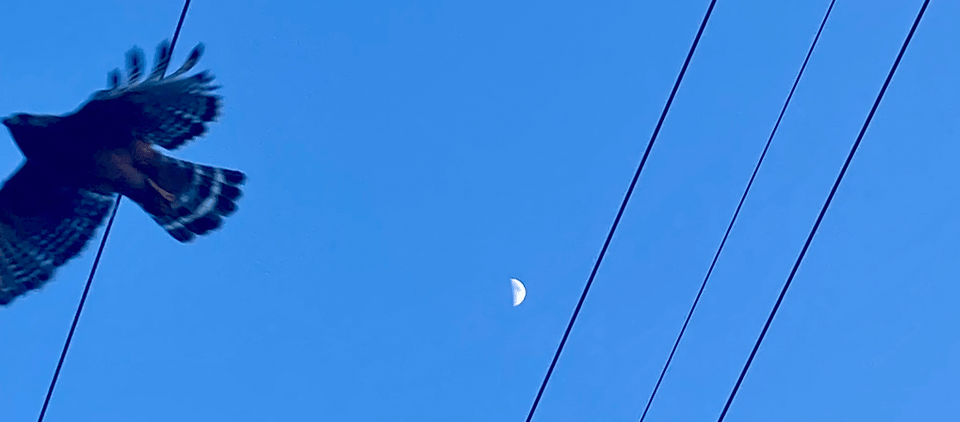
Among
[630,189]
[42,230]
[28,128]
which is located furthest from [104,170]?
[630,189]

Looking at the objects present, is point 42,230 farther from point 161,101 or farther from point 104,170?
point 161,101

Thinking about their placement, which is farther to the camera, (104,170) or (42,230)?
(42,230)

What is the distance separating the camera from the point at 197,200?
357 centimetres

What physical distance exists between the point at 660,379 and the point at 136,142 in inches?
85.7

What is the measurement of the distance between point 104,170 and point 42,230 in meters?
0.55

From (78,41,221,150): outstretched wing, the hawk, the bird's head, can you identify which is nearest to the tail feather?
the hawk

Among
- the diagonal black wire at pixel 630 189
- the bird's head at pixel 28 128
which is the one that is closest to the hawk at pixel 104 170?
the bird's head at pixel 28 128

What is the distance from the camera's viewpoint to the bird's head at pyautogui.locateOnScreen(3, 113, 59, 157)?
2.66m

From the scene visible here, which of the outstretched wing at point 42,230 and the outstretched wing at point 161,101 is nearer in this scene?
the outstretched wing at point 161,101

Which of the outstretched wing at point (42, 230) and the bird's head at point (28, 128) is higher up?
the bird's head at point (28, 128)

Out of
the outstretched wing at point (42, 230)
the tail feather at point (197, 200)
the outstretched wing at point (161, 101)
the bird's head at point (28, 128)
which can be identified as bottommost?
the outstretched wing at point (42, 230)

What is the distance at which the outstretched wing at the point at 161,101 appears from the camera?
2.77 metres

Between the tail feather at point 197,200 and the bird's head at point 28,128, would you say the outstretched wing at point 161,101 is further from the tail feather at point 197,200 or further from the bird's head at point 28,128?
the tail feather at point 197,200

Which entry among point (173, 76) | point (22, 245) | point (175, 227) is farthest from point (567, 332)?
point (22, 245)
